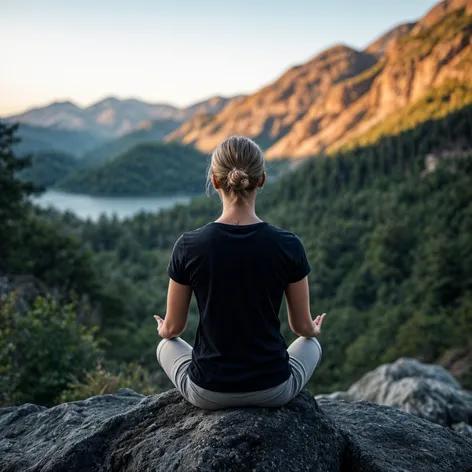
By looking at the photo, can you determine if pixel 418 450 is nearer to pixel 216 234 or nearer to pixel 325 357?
pixel 216 234

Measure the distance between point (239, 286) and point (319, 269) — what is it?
67.3 meters

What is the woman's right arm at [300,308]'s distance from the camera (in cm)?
354

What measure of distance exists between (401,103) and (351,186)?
97.0 metres

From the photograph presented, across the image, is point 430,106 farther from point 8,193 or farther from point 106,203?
point 8,193

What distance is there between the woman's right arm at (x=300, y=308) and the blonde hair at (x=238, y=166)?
767mm

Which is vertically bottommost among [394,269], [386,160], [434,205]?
[394,269]

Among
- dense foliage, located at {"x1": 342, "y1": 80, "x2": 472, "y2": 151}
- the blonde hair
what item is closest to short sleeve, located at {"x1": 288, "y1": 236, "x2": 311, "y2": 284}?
the blonde hair

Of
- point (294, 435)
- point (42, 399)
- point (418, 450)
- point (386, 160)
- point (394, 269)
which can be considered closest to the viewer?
point (294, 435)

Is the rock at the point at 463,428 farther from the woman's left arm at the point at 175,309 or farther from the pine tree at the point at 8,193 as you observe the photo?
the pine tree at the point at 8,193

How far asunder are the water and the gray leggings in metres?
152

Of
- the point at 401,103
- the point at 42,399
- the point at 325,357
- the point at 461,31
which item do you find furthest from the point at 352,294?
the point at 461,31

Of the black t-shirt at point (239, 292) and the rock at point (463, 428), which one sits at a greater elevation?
the black t-shirt at point (239, 292)

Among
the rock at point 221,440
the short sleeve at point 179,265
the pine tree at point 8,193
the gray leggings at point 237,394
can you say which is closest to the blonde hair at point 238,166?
the short sleeve at point 179,265

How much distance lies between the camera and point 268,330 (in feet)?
11.2
